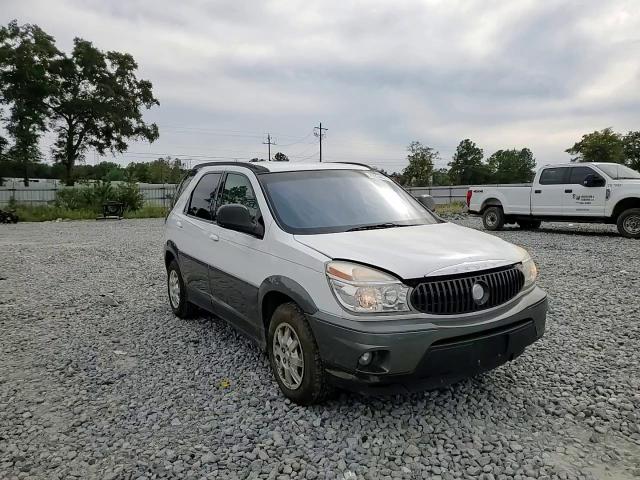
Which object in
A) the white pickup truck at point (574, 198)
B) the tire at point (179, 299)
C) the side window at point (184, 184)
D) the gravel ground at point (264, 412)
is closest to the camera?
the gravel ground at point (264, 412)

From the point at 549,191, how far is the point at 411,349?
1257cm

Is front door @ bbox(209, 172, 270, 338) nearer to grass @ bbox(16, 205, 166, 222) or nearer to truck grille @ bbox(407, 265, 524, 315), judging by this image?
truck grille @ bbox(407, 265, 524, 315)

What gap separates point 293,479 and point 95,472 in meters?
1.11

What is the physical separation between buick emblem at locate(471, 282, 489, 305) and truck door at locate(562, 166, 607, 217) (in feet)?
38.0

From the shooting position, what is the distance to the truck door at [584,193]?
1270cm

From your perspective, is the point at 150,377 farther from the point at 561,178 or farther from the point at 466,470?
the point at 561,178

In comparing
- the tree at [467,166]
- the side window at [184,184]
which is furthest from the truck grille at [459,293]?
the tree at [467,166]

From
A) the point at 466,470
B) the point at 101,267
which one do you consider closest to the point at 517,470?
the point at 466,470

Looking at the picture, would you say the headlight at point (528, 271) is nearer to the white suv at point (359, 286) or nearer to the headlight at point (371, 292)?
the white suv at point (359, 286)

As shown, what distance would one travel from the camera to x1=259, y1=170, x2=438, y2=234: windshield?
3744 millimetres

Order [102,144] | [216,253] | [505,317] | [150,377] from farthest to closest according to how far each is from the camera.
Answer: [102,144] < [216,253] < [150,377] < [505,317]

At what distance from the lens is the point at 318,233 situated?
3539 mm

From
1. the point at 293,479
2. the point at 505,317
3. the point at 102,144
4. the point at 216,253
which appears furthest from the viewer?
the point at 102,144

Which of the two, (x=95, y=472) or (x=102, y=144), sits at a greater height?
(x=102, y=144)
